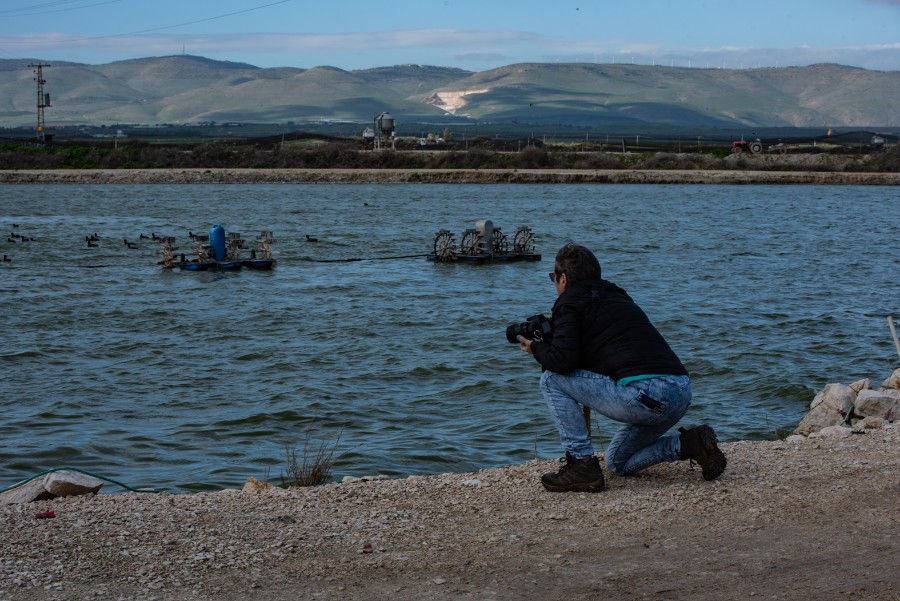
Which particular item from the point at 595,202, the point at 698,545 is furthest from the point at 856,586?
the point at 595,202

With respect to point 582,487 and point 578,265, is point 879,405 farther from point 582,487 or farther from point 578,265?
point 578,265

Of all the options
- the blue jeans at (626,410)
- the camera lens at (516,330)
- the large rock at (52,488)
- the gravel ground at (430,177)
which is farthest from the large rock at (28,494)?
the gravel ground at (430,177)

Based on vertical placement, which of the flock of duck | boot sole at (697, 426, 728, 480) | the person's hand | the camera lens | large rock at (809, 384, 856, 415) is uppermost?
the camera lens

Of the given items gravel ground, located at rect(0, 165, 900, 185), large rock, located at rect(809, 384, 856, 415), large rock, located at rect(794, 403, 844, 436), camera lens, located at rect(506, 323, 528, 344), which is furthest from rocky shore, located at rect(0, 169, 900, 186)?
camera lens, located at rect(506, 323, 528, 344)

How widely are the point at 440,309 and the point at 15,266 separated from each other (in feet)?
44.0

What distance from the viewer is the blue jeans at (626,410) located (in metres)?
Result: 6.14

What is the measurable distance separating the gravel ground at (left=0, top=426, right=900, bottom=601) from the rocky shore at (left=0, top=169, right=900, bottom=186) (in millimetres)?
65548

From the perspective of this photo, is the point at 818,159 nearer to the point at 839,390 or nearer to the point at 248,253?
the point at 248,253

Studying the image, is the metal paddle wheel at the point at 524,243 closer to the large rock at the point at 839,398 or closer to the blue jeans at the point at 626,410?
the large rock at the point at 839,398

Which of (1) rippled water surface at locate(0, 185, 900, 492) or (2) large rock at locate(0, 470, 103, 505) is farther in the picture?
(1) rippled water surface at locate(0, 185, 900, 492)

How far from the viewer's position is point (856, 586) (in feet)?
15.8

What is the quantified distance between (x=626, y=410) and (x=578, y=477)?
0.49 m

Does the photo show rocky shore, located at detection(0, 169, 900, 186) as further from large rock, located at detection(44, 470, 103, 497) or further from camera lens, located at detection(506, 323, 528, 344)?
camera lens, located at detection(506, 323, 528, 344)

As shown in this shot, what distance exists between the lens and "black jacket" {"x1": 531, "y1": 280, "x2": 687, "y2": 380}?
611cm
